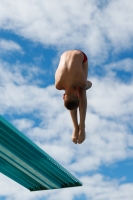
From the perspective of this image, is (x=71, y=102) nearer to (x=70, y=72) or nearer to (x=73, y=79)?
(x=73, y=79)

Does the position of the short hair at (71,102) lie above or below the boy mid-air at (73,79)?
below

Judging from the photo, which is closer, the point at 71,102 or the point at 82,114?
the point at 71,102

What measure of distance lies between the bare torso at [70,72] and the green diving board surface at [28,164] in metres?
2.01

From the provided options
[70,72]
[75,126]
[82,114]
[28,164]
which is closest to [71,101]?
[70,72]

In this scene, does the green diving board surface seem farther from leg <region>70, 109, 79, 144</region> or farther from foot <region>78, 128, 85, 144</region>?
foot <region>78, 128, 85, 144</region>

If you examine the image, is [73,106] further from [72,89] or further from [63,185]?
[63,185]

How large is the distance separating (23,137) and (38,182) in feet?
12.1

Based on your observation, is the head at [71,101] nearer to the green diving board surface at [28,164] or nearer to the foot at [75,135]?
the foot at [75,135]

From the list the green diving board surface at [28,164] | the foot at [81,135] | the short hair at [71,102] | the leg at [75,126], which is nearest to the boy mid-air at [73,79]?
the short hair at [71,102]

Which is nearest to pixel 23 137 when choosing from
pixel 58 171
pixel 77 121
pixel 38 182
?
pixel 77 121

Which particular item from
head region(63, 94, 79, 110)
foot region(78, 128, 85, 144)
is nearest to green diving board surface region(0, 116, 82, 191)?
foot region(78, 128, 85, 144)

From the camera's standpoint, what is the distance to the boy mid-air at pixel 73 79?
683cm

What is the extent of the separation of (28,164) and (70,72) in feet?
15.2

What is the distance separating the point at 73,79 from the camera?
6891mm
